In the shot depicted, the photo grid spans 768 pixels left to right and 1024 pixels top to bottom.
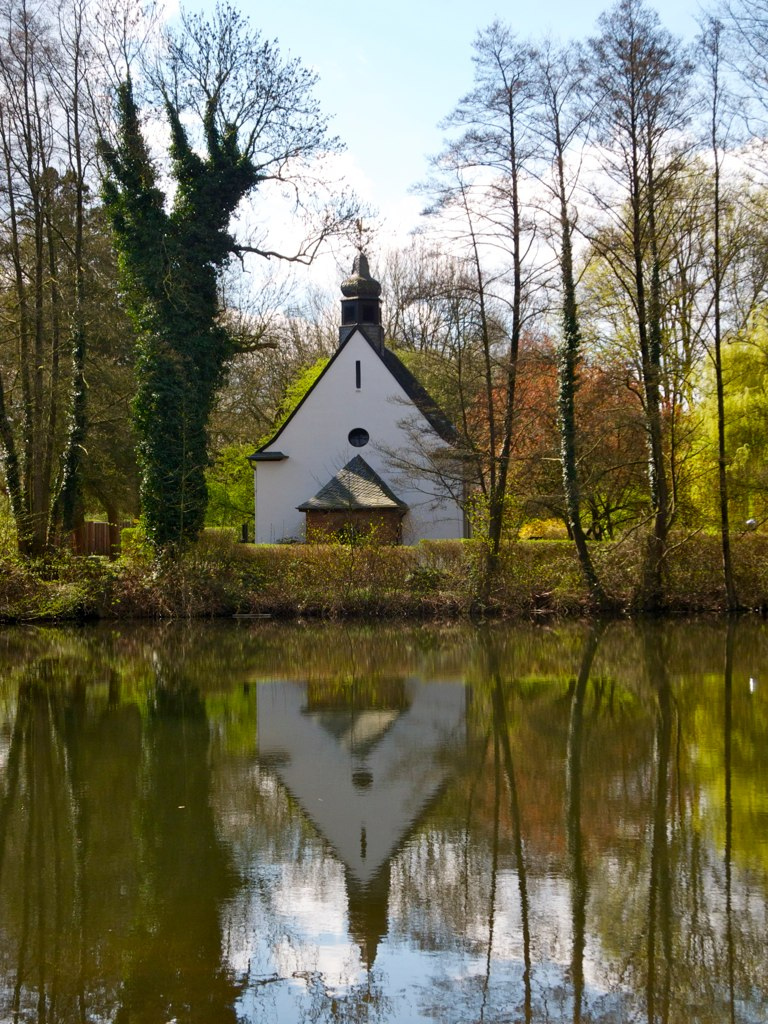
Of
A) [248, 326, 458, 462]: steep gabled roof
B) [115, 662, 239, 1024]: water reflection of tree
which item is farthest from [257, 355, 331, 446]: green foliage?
[115, 662, 239, 1024]: water reflection of tree

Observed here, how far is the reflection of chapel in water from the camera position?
20.8 feet

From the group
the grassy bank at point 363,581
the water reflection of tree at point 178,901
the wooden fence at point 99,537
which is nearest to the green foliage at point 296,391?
the wooden fence at point 99,537

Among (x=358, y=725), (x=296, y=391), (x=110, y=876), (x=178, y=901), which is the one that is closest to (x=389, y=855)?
(x=178, y=901)

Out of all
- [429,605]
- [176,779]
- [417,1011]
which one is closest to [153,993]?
[417,1011]

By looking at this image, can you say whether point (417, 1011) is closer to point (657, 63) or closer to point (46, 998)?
point (46, 998)

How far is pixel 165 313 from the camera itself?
84.9 ft

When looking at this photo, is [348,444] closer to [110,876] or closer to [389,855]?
[389,855]

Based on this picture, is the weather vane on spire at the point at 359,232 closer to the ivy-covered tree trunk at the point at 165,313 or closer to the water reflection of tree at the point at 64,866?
the ivy-covered tree trunk at the point at 165,313

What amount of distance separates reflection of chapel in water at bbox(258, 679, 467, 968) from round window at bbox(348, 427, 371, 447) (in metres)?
21.3

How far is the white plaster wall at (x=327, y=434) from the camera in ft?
115

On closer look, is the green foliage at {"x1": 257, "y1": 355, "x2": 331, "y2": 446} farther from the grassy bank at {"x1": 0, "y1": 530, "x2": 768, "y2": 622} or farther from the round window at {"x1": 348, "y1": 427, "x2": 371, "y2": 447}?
the grassy bank at {"x1": 0, "y1": 530, "x2": 768, "y2": 622}

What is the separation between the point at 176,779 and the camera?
872 cm

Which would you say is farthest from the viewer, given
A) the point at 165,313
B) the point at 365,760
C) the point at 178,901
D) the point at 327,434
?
the point at 327,434

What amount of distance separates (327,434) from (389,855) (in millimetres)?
29417
